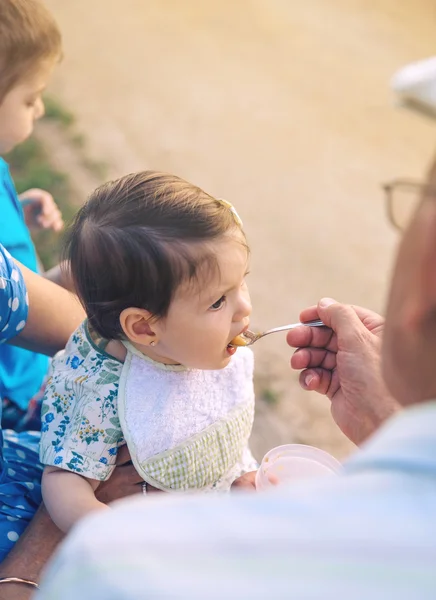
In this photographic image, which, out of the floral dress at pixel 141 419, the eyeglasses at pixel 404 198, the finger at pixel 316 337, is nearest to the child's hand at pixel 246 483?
the floral dress at pixel 141 419

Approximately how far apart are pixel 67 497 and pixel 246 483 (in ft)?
1.37

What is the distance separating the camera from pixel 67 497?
139cm

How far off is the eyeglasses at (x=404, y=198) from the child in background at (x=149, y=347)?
51 cm

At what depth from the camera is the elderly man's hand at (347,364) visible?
1.42 metres

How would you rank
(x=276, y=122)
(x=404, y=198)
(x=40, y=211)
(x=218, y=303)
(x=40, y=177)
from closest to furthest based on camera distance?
(x=404, y=198) → (x=218, y=303) → (x=40, y=211) → (x=40, y=177) → (x=276, y=122)

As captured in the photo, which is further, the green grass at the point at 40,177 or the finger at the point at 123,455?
the green grass at the point at 40,177

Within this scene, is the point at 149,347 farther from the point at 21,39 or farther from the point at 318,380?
the point at 21,39

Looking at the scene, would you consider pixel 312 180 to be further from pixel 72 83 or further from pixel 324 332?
pixel 324 332

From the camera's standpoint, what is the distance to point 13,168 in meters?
3.76

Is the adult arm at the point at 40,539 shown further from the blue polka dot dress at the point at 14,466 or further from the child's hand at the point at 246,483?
the child's hand at the point at 246,483

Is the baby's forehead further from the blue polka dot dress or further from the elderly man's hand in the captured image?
the blue polka dot dress

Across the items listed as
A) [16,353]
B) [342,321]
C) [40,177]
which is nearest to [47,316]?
[16,353]

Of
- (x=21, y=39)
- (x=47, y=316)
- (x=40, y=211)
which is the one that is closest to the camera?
(x=47, y=316)

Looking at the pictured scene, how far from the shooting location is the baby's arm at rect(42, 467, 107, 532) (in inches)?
54.2
